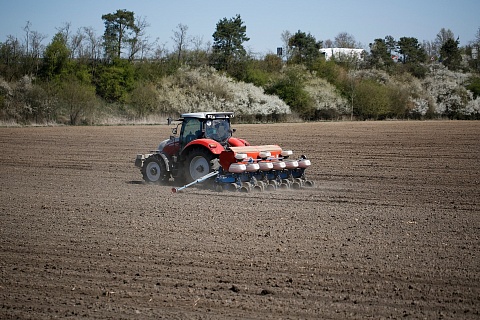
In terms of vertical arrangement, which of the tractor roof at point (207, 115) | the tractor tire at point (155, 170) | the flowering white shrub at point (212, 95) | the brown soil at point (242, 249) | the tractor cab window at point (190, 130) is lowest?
the brown soil at point (242, 249)

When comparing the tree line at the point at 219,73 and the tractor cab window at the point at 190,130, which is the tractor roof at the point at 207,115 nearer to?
the tractor cab window at the point at 190,130

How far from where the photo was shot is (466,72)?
79500mm

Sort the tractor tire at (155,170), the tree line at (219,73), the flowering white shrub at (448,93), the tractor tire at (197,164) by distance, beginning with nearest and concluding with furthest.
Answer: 1. the tractor tire at (197,164)
2. the tractor tire at (155,170)
3. the tree line at (219,73)
4. the flowering white shrub at (448,93)

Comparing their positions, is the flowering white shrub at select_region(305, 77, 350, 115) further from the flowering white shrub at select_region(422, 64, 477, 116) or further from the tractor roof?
the tractor roof

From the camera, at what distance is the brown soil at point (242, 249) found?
7262 millimetres

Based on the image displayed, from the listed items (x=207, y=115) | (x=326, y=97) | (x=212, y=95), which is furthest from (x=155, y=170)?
(x=326, y=97)

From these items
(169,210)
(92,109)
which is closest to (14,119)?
(92,109)

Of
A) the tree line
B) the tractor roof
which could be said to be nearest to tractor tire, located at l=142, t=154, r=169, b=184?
the tractor roof

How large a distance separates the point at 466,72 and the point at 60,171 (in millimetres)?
67416

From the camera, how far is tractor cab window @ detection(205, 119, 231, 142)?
1692 cm

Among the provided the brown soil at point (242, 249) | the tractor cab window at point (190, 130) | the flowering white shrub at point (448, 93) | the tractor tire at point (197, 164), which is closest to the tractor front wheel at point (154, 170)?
the brown soil at point (242, 249)

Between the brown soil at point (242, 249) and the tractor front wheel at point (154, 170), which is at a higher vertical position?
the tractor front wheel at point (154, 170)

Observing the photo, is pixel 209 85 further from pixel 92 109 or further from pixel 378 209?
pixel 378 209

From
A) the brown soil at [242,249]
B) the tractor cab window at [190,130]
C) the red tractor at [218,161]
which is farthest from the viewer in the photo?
the tractor cab window at [190,130]
